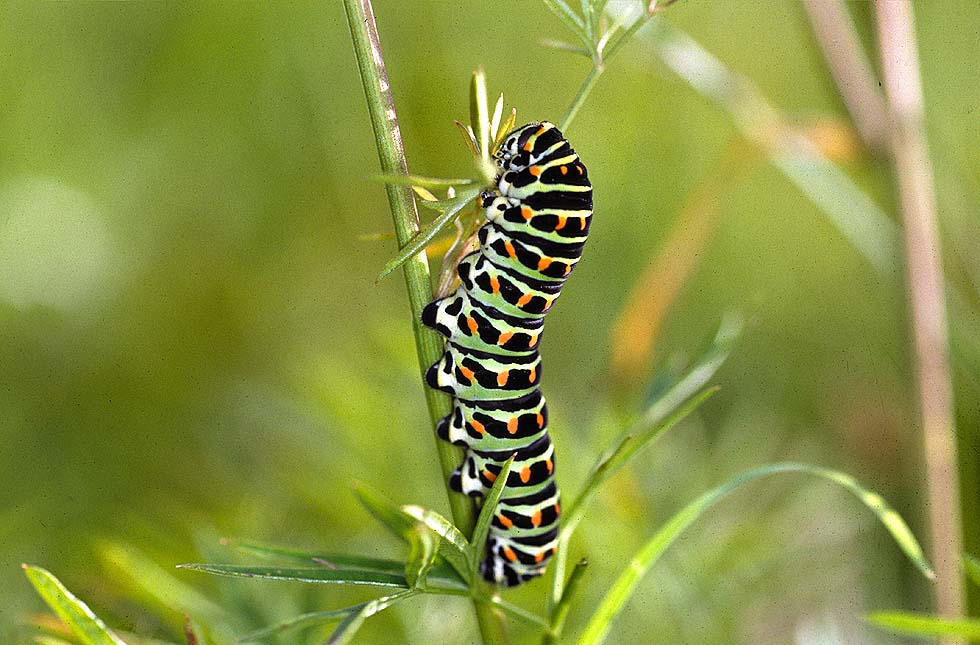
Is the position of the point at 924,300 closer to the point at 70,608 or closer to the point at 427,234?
the point at 427,234

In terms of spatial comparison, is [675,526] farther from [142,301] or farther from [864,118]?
[142,301]

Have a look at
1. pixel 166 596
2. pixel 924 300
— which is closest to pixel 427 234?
pixel 166 596

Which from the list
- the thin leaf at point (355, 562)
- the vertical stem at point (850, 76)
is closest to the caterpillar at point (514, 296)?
the thin leaf at point (355, 562)

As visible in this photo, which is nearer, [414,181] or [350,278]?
[414,181]

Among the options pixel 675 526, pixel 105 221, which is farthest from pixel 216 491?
pixel 675 526

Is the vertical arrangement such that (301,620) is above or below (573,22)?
below

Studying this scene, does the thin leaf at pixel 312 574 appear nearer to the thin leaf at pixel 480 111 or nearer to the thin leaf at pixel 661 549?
the thin leaf at pixel 661 549
